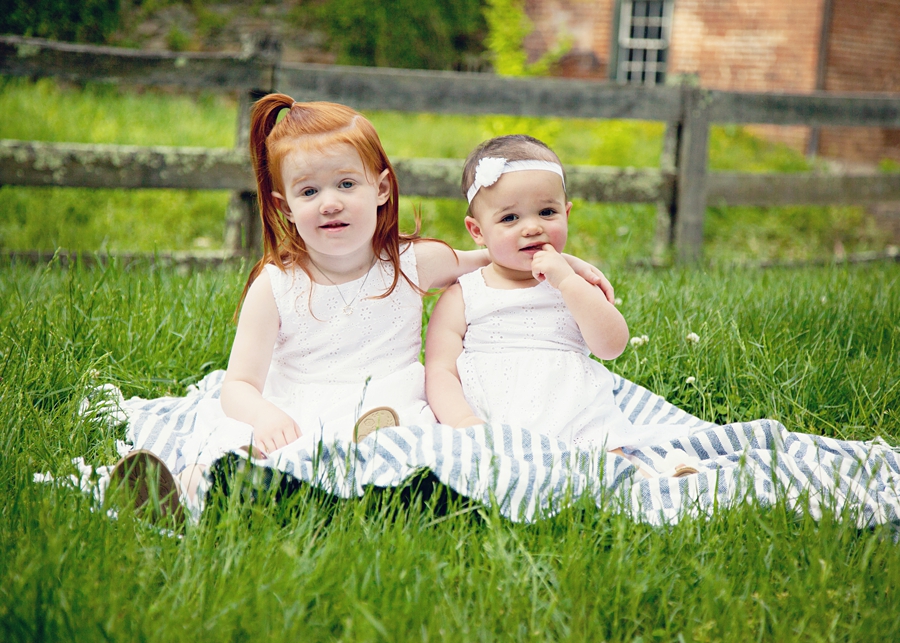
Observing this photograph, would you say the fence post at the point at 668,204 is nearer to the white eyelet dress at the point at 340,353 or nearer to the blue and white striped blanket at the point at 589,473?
the white eyelet dress at the point at 340,353

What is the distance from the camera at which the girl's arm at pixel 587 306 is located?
2.30 metres

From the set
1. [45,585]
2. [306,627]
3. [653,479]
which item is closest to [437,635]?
[306,627]

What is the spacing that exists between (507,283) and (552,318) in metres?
0.18

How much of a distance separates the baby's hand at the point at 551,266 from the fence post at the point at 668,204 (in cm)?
367

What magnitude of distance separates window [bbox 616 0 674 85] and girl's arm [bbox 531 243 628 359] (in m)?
11.2

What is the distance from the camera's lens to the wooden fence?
4.69 meters

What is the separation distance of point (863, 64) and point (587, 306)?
1079 cm

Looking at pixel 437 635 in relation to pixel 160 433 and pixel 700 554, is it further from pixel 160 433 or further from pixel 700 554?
pixel 160 433

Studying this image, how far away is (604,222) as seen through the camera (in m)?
7.43

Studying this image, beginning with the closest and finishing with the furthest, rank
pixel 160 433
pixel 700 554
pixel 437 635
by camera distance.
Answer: pixel 437 635, pixel 700 554, pixel 160 433

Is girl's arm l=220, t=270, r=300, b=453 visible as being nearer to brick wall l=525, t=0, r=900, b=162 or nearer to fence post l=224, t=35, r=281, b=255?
fence post l=224, t=35, r=281, b=255

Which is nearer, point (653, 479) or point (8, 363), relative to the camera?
point (653, 479)

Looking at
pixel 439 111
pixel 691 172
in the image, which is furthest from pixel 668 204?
pixel 439 111

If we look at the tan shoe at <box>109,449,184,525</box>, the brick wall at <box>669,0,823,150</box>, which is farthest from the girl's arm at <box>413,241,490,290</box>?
the brick wall at <box>669,0,823,150</box>
